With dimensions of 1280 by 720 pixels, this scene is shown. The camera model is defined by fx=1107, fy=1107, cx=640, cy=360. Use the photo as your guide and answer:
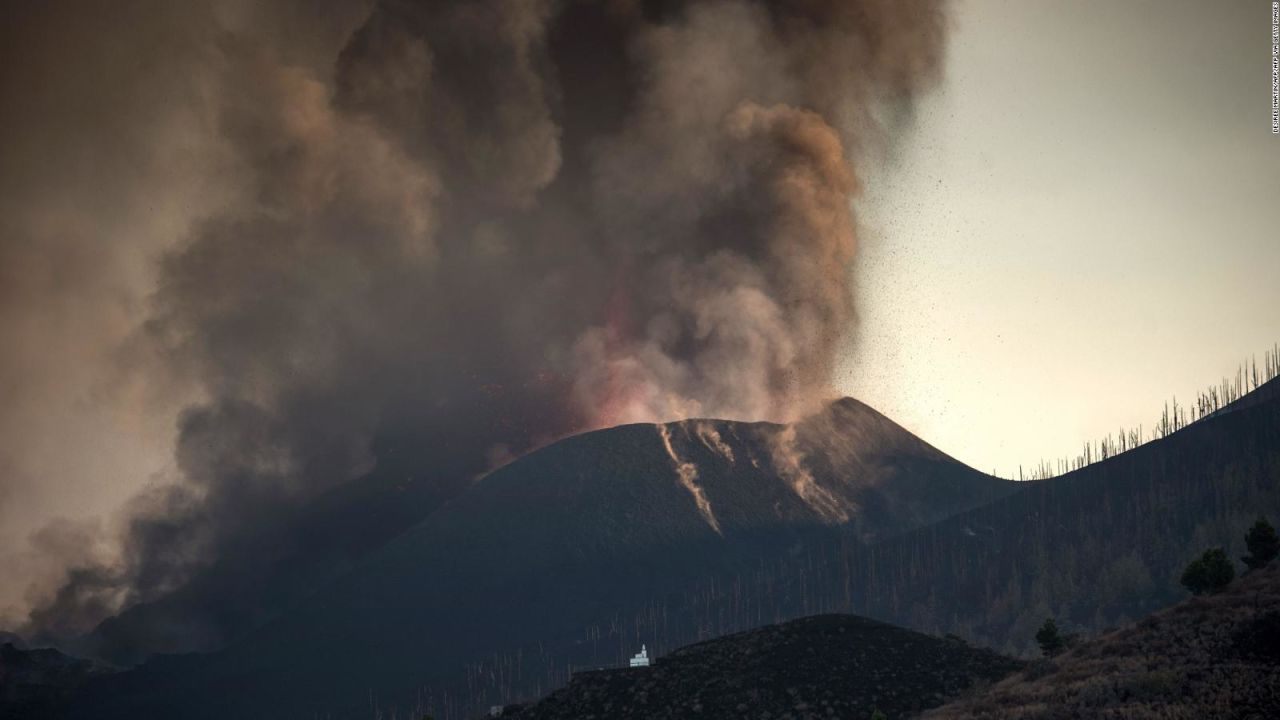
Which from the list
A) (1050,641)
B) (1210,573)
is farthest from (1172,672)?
(1050,641)

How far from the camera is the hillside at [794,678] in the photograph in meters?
71.3

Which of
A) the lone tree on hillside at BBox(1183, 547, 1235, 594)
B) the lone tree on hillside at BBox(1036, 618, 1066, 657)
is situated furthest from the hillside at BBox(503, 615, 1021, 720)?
the lone tree on hillside at BBox(1183, 547, 1235, 594)

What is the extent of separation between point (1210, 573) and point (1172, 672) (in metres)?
27.9

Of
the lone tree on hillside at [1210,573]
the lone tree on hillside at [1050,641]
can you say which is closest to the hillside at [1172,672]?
the lone tree on hillside at [1210,573]

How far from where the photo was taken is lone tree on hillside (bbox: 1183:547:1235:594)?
247 feet

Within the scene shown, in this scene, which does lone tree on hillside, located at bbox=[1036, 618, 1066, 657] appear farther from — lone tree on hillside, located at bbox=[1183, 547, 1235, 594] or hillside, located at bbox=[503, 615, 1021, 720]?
lone tree on hillside, located at bbox=[1183, 547, 1235, 594]

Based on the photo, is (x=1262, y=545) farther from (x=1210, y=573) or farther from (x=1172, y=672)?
(x=1172, y=672)

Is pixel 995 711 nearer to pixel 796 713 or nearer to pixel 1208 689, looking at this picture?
pixel 1208 689

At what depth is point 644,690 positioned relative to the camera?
78438mm

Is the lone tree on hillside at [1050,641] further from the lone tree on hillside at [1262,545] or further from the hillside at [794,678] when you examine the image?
the lone tree on hillside at [1262,545]

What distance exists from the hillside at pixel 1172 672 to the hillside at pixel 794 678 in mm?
5882

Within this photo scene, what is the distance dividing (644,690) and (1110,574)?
471 ft

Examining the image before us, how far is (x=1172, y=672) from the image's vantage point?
2047 inches

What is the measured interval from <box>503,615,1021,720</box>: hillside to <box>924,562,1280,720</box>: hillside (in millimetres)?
5882
